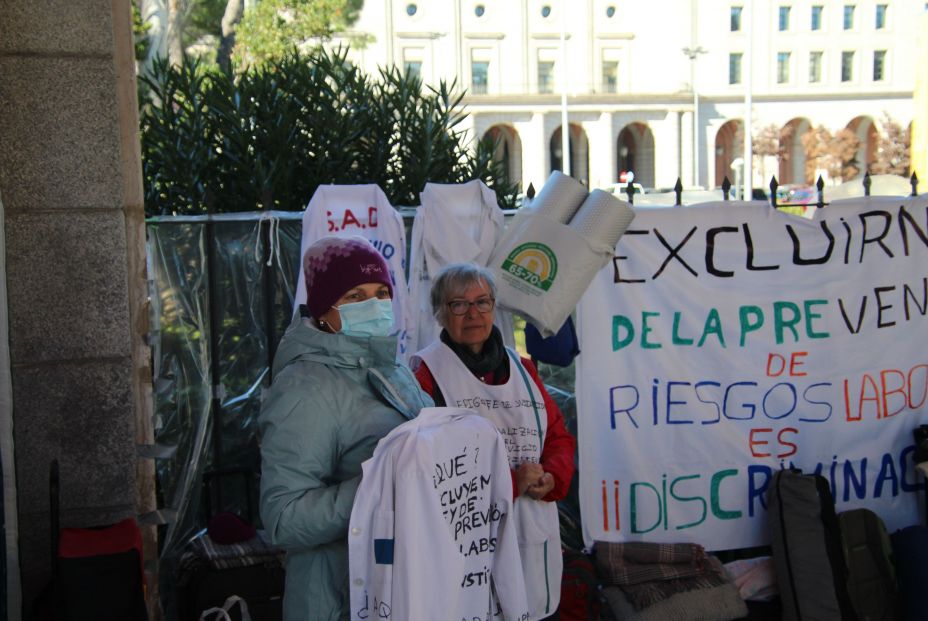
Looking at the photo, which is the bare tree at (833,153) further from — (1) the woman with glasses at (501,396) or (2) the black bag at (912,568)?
(1) the woman with glasses at (501,396)

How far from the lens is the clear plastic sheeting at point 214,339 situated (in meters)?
4.70

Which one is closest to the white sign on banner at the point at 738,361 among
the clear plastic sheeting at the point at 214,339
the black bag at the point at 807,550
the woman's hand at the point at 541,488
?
the black bag at the point at 807,550

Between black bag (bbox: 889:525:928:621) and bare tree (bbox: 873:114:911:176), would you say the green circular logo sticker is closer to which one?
black bag (bbox: 889:525:928:621)

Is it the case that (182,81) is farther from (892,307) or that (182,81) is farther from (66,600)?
(892,307)

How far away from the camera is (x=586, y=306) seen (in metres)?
4.56

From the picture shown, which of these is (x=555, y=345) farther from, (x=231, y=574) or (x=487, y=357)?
(x=231, y=574)

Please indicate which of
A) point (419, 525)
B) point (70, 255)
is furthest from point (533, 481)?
point (70, 255)

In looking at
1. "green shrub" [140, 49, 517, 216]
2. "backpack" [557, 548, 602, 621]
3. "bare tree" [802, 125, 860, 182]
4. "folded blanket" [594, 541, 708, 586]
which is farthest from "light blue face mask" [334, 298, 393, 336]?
"bare tree" [802, 125, 860, 182]

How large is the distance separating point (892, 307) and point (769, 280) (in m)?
0.70

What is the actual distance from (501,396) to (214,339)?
190 centimetres

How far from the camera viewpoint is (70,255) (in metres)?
3.27

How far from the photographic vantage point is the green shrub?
5016mm

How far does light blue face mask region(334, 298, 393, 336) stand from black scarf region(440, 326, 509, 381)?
100 cm

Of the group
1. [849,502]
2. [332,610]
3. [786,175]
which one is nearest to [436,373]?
[332,610]
